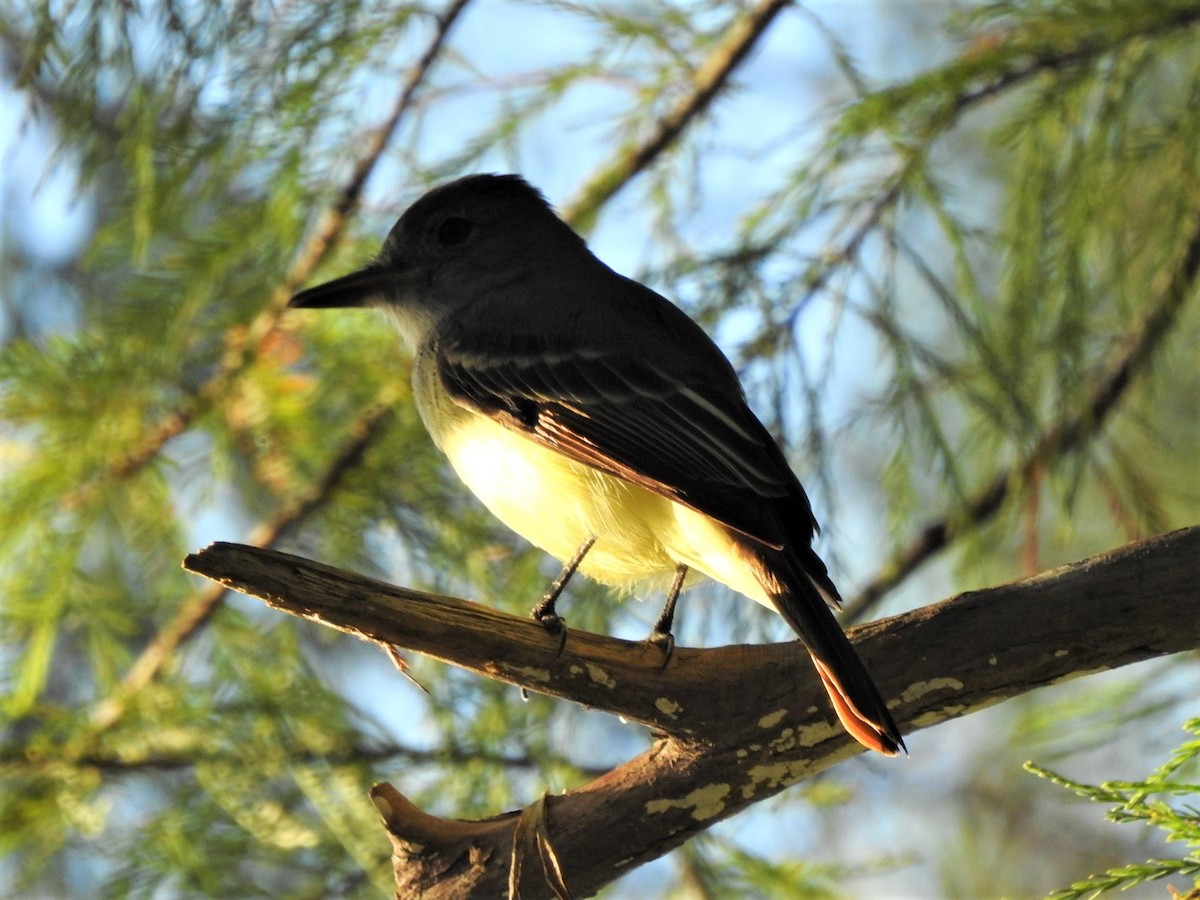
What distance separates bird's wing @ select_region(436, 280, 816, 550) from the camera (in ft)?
9.40

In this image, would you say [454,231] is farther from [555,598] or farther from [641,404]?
[555,598]

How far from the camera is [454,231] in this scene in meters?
3.98

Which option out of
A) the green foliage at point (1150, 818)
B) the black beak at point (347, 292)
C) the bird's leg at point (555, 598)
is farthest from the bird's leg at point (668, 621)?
the black beak at point (347, 292)

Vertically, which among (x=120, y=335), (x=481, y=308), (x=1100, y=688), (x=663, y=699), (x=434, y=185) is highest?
(x=434, y=185)

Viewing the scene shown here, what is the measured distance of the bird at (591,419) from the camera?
9.19 feet

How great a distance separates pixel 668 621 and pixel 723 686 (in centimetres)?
48

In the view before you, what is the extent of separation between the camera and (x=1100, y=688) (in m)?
3.95

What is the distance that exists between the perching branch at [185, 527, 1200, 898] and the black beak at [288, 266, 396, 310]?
1372 mm

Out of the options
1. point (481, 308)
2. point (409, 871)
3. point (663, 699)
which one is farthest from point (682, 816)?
point (481, 308)

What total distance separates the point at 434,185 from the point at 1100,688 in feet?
7.90

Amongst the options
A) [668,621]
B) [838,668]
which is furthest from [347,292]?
[838,668]

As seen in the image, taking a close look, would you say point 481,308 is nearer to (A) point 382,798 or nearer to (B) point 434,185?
(B) point 434,185

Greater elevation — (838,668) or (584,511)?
(584,511)

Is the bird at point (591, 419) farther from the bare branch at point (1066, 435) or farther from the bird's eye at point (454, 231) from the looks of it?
the bare branch at point (1066, 435)
